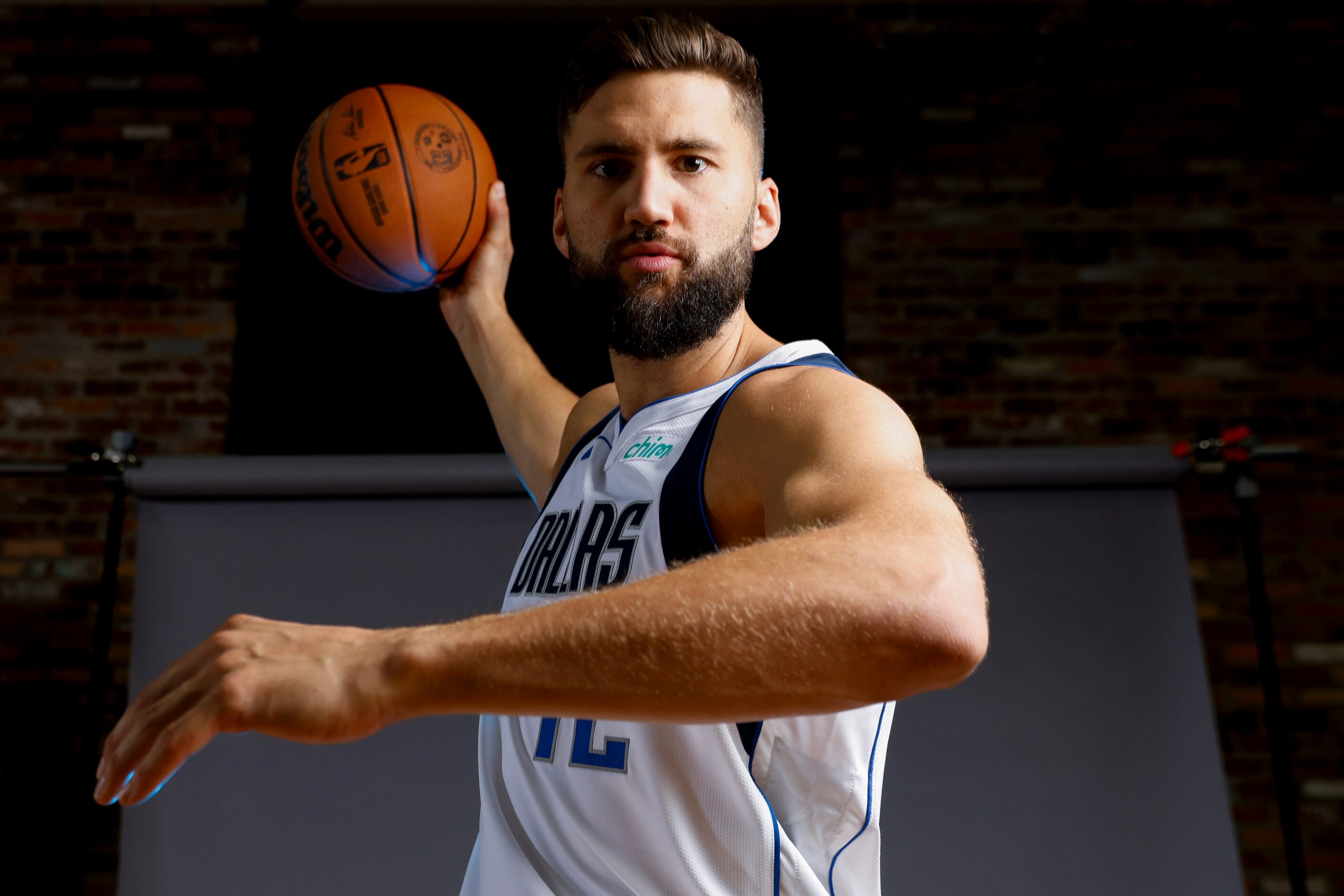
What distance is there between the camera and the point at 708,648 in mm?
638

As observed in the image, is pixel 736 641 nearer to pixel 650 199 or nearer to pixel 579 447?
pixel 650 199

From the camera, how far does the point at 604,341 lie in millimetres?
1364

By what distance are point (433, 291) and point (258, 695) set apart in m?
2.77

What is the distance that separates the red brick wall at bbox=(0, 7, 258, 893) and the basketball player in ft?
6.18

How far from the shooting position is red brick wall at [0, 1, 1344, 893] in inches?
122

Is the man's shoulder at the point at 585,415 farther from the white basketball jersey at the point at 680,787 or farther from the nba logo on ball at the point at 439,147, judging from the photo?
the nba logo on ball at the point at 439,147

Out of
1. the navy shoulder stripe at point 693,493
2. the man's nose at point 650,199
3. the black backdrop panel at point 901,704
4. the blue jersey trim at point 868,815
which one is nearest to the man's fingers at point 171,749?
the navy shoulder stripe at point 693,493

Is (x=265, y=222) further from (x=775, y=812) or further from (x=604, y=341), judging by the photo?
(x=775, y=812)

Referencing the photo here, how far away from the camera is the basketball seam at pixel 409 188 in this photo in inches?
70.5

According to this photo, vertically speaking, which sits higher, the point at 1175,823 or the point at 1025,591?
the point at 1025,591

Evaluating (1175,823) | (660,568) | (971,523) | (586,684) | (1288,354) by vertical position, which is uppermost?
(1288,354)

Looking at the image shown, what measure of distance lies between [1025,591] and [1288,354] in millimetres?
1512

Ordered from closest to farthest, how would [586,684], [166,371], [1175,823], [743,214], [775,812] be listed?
1. [586,684]
2. [775,812]
3. [743,214]
4. [1175,823]
5. [166,371]

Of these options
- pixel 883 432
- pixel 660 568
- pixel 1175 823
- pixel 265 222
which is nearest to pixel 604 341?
pixel 660 568
